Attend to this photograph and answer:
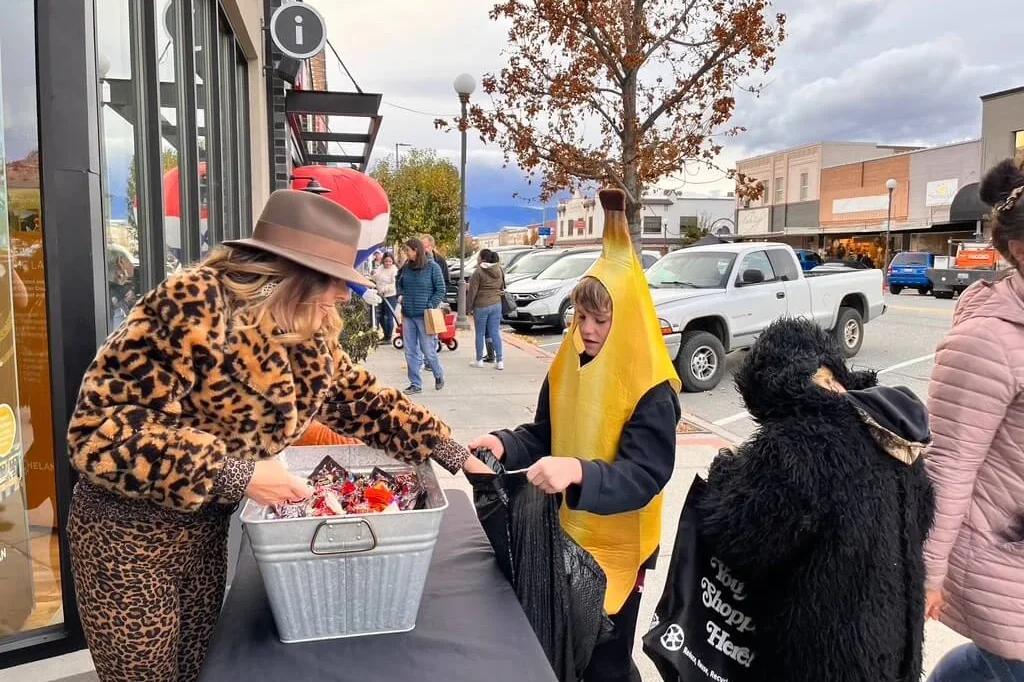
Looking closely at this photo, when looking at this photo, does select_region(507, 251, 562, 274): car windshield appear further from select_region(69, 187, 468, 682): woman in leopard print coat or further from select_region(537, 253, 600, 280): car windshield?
select_region(69, 187, 468, 682): woman in leopard print coat

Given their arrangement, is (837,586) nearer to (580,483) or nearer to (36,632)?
(580,483)

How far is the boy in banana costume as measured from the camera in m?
1.99

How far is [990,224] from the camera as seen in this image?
6.56 ft

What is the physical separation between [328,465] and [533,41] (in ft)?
28.6

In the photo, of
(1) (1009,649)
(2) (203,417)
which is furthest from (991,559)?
(2) (203,417)

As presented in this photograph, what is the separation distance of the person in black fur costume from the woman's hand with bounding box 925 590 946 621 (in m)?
0.21

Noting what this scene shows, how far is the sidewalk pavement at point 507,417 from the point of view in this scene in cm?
317

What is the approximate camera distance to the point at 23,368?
285 centimetres

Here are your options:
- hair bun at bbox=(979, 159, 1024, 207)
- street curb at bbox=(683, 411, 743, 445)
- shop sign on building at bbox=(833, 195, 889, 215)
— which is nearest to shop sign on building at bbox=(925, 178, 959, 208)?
shop sign on building at bbox=(833, 195, 889, 215)

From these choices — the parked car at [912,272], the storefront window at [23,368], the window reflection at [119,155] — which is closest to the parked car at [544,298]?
the window reflection at [119,155]

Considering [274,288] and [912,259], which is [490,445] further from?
[912,259]

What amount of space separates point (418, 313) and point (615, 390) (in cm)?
711

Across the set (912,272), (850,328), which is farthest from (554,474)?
(912,272)

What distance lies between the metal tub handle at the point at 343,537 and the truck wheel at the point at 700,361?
792 centimetres
